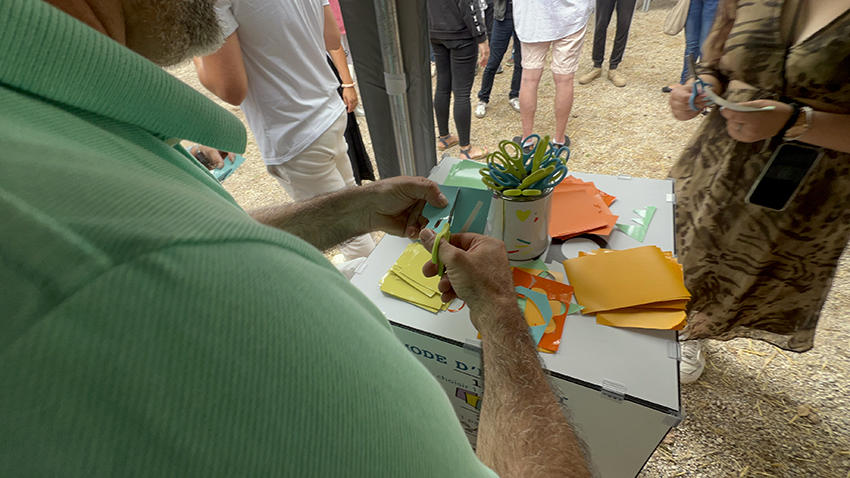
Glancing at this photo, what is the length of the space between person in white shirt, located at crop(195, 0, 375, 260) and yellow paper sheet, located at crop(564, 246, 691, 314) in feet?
2.36

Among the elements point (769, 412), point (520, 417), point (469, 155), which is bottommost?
point (769, 412)

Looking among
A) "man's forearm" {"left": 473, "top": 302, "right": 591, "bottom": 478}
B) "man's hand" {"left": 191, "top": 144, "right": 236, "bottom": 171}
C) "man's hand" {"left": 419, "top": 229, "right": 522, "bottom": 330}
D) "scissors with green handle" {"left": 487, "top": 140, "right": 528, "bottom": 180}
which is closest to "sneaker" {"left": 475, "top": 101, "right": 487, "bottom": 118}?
"man's hand" {"left": 191, "top": 144, "right": 236, "bottom": 171}

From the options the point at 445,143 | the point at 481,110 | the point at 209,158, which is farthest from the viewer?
the point at 481,110

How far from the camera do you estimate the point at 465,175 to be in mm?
1179

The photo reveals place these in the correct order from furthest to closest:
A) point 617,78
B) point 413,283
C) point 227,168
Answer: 1. point 617,78
2. point 227,168
3. point 413,283

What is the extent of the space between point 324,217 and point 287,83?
0.64 meters

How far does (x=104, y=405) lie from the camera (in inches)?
7.0

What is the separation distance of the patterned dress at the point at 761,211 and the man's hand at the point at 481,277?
0.79 meters

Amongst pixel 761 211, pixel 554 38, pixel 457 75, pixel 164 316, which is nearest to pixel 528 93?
pixel 554 38

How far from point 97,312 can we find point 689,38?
4096 mm

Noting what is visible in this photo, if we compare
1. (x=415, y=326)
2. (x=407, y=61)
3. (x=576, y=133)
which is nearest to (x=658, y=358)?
(x=415, y=326)

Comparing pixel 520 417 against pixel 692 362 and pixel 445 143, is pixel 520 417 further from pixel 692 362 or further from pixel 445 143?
pixel 445 143

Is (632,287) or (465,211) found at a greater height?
(465,211)

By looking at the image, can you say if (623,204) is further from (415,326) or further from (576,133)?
(576,133)
